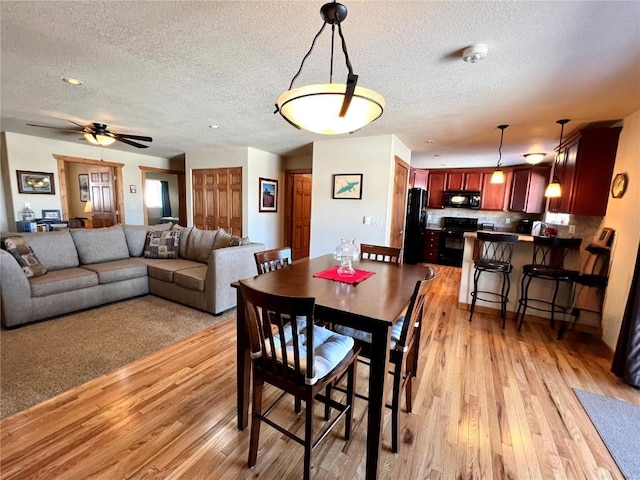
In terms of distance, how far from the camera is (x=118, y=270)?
3.53m

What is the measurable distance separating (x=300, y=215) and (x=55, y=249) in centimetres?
442

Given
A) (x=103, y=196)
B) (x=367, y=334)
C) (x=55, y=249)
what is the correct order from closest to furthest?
1. (x=367, y=334)
2. (x=55, y=249)
3. (x=103, y=196)

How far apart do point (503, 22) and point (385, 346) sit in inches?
72.8

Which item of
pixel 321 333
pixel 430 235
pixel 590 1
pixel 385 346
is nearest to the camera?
pixel 385 346

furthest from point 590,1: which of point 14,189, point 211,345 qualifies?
point 14,189

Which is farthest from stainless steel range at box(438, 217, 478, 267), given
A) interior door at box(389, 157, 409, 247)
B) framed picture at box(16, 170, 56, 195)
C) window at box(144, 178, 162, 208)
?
window at box(144, 178, 162, 208)

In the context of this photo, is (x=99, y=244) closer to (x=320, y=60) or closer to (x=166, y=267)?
(x=166, y=267)

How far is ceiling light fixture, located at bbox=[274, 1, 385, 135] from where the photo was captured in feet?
4.21

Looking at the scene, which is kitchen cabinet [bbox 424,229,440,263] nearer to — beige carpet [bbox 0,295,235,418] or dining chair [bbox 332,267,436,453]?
beige carpet [bbox 0,295,235,418]

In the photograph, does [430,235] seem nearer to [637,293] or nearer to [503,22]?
[637,293]

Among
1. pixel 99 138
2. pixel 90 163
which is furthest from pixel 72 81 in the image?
pixel 90 163

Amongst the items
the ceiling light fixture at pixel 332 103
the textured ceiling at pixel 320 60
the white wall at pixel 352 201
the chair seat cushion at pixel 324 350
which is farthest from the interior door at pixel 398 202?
the chair seat cushion at pixel 324 350

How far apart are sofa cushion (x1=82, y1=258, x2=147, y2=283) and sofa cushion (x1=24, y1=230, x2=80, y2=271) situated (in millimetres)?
201

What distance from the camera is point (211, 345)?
8.64 feet
